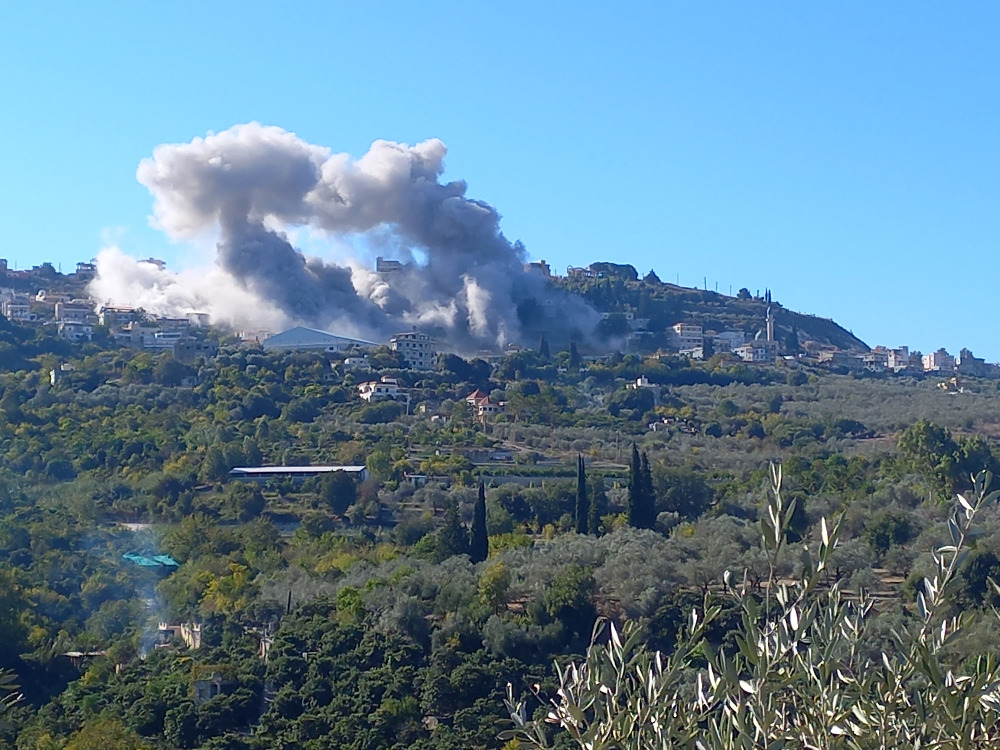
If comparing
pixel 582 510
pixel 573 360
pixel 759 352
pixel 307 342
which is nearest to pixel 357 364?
pixel 307 342

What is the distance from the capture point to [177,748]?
697 inches

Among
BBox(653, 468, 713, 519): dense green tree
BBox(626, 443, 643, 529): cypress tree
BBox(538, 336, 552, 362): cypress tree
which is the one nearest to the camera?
BBox(626, 443, 643, 529): cypress tree

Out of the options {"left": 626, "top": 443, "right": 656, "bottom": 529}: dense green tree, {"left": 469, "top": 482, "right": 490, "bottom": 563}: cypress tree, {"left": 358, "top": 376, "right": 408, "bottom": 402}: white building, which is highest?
{"left": 358, "top": 376, "right": 408, "bottom": 402}: white building

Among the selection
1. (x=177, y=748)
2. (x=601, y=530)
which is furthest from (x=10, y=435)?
(x=177, y=748)

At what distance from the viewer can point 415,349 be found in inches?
2259

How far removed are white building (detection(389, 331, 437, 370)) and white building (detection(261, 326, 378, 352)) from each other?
1.13 m

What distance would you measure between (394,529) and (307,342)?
2754cm

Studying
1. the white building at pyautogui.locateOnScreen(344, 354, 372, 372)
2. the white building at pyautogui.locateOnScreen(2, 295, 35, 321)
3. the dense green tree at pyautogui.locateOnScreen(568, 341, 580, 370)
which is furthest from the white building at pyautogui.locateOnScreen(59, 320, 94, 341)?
the dense green tree at pyautogui.locateOnScreen(568, 341, 580, 370)

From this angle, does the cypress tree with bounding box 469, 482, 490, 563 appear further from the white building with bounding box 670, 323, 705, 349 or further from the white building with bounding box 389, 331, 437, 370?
the white building with bounding box 670, 323, 705, 349

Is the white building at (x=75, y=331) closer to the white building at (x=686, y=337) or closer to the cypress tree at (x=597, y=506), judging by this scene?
the white building at (x=686, y=337)

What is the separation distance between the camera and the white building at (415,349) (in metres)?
56.4

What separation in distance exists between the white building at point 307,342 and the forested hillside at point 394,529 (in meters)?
2.54

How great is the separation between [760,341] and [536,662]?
50.4 m

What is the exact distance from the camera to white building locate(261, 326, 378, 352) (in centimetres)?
5678
